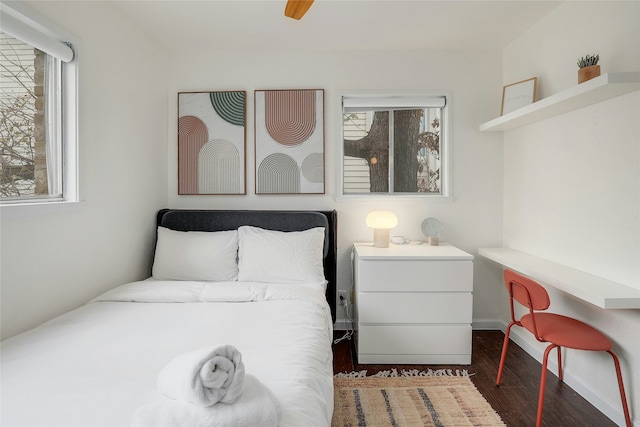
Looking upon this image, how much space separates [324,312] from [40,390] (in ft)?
4.36

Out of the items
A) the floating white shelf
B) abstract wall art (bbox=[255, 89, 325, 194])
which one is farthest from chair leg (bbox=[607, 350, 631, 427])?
abstract wall art (bbox=[255, 89, 325, 194])

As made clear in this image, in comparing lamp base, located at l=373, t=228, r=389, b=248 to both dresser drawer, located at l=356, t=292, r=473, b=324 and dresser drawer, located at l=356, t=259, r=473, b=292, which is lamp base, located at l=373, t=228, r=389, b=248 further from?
dresser drawer, located at l=356, t=292, r=473, b=324

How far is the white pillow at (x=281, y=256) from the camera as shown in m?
2.49

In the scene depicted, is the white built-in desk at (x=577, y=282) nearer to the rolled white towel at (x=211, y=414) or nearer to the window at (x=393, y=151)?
the window at (x=393, y=151)

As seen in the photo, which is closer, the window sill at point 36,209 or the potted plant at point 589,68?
the window sill at point 36,209

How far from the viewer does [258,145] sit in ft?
9.99

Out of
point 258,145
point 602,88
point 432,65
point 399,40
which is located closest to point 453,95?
point 432,65

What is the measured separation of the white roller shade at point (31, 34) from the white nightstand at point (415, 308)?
2.10 meters

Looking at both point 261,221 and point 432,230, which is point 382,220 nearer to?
point 432,230

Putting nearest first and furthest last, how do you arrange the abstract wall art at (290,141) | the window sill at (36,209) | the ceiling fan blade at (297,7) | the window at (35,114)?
the ceiling fan blade at (297,7) < the window sill at (36,209) < the window at (35,114) < the abstract wall art at (290,141)

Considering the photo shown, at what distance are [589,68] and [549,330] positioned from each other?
1.41 meters

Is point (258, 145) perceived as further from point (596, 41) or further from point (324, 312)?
point (596, 41)

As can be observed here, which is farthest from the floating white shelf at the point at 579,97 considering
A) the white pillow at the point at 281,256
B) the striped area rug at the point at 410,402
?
the striped area rug at the point at 410,402

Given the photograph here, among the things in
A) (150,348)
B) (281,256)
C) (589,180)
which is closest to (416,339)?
(281,256)
